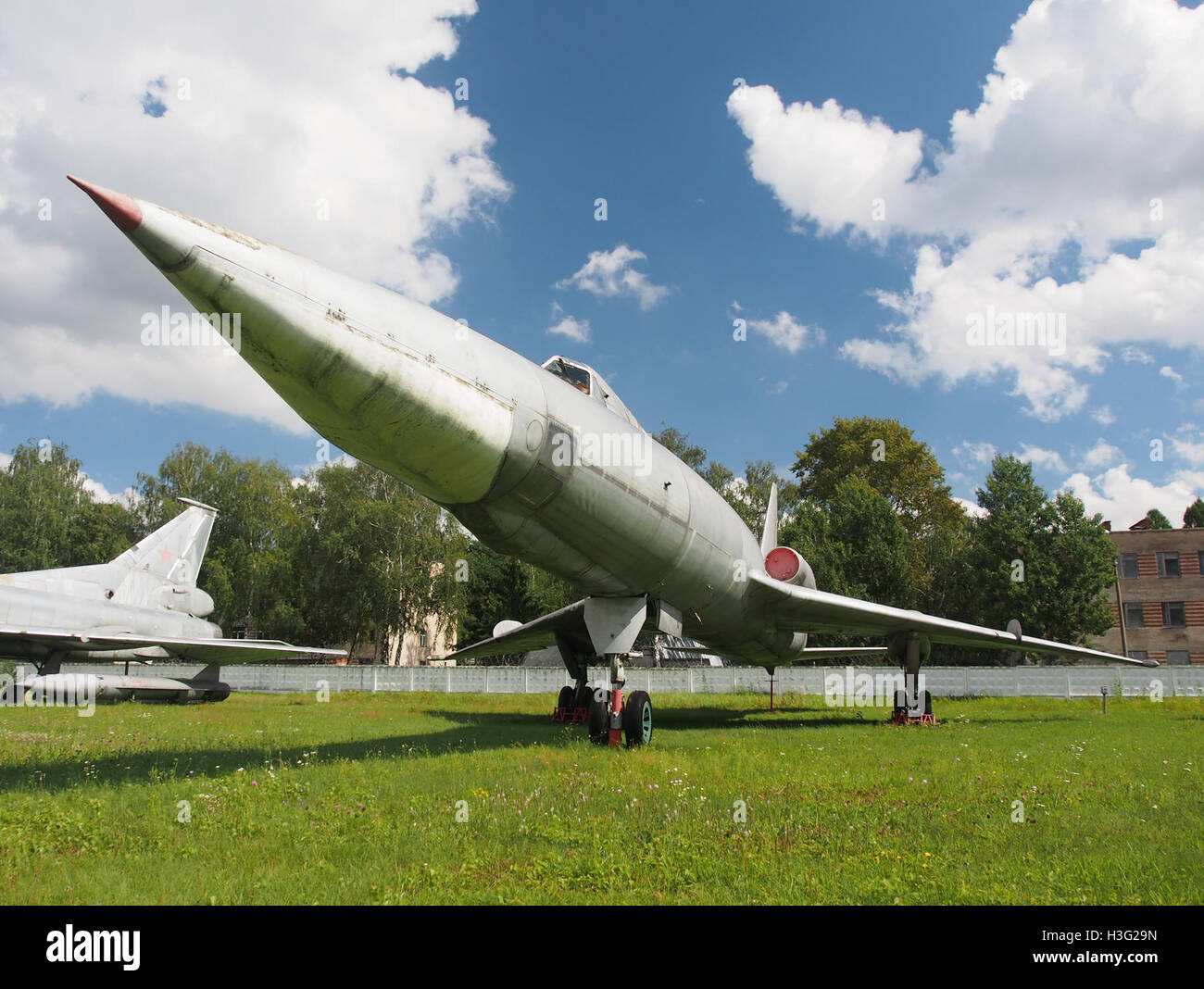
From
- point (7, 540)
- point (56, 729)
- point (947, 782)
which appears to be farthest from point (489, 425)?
point (7, 540)

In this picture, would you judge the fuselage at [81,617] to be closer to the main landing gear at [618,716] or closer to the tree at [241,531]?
the main landing gear at [618,716]

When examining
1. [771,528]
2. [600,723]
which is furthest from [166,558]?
[600,723]

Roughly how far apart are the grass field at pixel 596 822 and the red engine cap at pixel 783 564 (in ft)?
13.1

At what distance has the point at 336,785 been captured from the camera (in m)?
5.67

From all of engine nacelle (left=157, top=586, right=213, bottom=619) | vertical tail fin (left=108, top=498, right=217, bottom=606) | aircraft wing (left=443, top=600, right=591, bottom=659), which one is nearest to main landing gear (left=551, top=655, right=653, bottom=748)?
aircraft wing (left=443, top=600, right=591, bottom=659)

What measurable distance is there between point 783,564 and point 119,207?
1101 cm

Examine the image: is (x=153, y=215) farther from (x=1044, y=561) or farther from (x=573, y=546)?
(x=1044, y=561)

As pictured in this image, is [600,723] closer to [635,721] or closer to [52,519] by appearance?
[635,721]

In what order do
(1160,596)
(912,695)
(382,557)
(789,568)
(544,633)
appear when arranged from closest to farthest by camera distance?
1. (789,568)
2. (912,695)
3. (544,633)
4. (382,557)
5. (1160,596)

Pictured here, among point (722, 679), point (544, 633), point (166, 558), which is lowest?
point (722, 679)

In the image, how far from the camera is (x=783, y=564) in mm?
12984

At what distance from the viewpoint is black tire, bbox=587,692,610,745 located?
830cm

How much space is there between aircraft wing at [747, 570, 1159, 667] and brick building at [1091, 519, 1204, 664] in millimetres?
34017

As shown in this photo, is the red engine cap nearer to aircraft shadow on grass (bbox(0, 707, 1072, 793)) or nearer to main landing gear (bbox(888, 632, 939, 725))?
aircraft shadow on grass (bbox(0, 707, 1072, 793))
